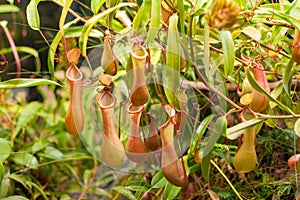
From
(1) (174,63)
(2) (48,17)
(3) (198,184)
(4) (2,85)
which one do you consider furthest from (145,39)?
(2) (48,17)

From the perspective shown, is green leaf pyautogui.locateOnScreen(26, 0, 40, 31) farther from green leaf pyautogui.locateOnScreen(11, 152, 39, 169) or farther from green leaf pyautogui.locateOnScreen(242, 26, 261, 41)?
green leaf pyautogui.locateOnScreen(11, 152, 39, 169)

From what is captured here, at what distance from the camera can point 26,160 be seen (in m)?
1.33

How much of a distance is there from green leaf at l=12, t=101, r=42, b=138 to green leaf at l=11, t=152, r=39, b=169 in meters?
0.09

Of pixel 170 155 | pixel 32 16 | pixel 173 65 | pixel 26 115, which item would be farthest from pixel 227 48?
pixel 26 115

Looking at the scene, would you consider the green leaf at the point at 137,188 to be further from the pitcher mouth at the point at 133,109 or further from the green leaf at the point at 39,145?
the green leaf at the point at 39,145

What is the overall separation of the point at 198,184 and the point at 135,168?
0.56 feet

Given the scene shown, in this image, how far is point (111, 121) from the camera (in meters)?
0.74

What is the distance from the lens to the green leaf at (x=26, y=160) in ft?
4.28

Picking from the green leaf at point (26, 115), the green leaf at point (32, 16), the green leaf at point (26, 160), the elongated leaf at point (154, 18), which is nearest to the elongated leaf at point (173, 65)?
the elongated leaf at point (154, 18)

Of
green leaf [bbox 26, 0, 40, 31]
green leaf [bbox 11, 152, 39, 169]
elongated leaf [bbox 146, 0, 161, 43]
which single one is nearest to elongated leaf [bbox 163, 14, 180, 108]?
elongated leaf [bbox 146, 0, 161, 43]

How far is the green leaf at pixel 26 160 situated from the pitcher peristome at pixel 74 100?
0.59 metres

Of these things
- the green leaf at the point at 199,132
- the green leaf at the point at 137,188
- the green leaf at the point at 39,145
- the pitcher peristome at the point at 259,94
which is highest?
the pitcher peristome at the point at 259,94

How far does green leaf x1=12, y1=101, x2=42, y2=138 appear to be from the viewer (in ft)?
4.78

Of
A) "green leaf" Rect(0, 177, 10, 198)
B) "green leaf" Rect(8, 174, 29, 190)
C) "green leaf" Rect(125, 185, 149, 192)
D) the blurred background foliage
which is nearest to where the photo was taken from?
the blurred background foliage
